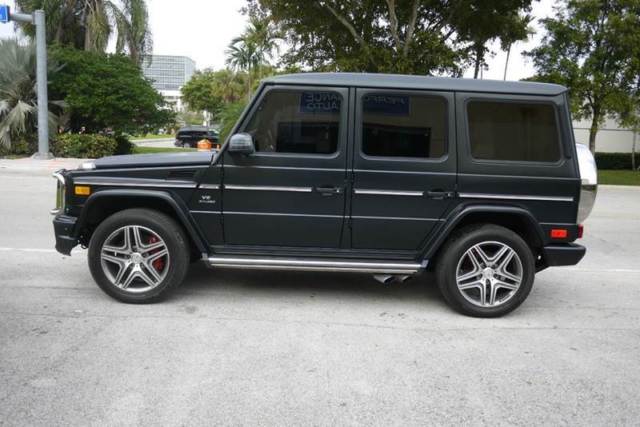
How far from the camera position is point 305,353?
12.9ft

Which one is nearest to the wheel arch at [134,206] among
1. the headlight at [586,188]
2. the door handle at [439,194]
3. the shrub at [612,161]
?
the door handle at [439,194]

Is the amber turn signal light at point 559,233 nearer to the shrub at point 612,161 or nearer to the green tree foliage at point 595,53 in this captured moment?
the green tree foliage at point 595,53

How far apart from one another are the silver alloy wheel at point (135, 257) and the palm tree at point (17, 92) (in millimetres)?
17067

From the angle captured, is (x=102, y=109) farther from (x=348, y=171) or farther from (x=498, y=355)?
(x=498, y=355)

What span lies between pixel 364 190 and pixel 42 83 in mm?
16456

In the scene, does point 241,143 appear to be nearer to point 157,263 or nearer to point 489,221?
point 157,263

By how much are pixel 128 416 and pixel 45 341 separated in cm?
134

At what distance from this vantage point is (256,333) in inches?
169

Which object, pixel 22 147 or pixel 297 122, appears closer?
pixel 297 122

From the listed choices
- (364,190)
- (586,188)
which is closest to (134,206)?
(364,190)

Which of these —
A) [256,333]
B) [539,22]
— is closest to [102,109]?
[539,22]

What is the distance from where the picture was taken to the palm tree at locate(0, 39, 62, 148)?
1934cm

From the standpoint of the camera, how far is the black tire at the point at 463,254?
4.68 meters

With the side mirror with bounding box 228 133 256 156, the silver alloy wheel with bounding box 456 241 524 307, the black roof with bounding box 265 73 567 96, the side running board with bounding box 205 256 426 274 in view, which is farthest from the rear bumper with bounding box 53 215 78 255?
the silver alloy wheel with bounding box 456 241 524 307
